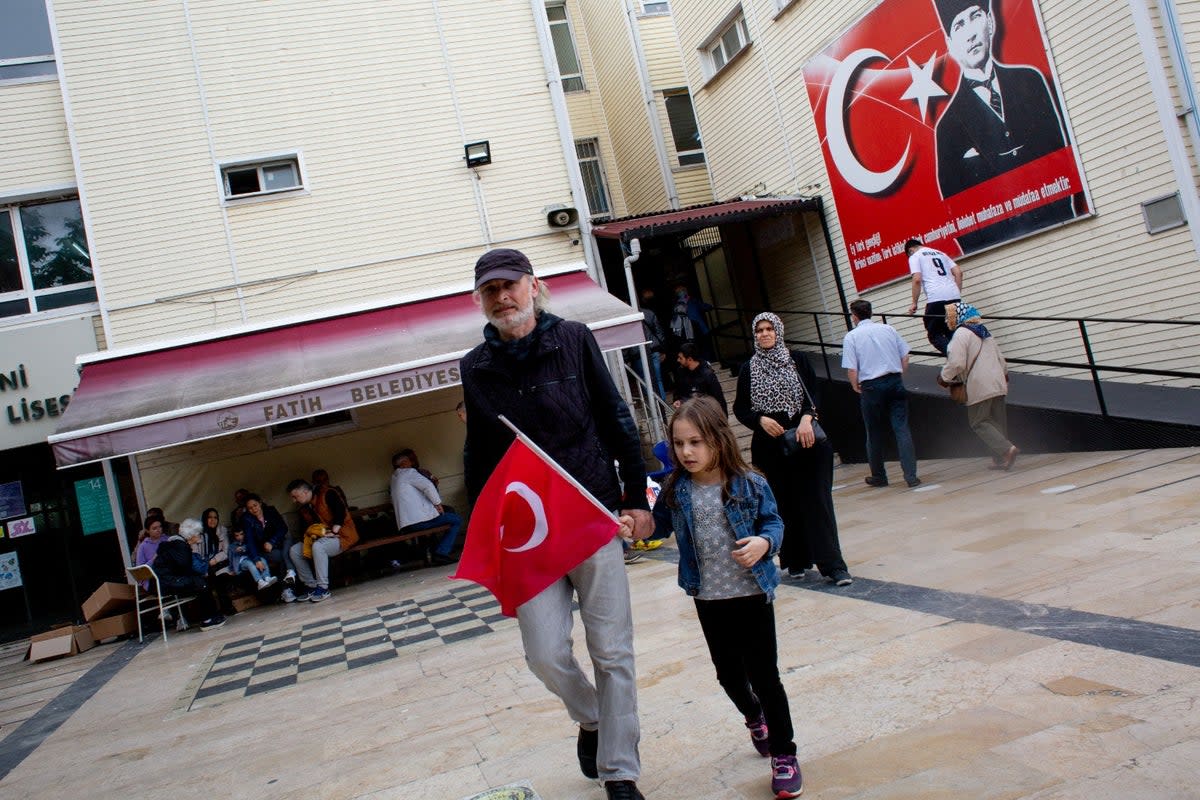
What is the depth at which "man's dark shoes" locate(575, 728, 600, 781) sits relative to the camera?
3.19 metres

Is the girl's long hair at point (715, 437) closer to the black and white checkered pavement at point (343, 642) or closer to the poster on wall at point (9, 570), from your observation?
the black and white checkered pavement at point (343, 642)

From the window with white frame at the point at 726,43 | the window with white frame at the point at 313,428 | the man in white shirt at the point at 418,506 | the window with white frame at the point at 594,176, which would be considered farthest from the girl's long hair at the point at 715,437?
the window with white frame at the point at 594,176

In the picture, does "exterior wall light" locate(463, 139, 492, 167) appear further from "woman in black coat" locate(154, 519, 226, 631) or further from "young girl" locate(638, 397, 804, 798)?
"young girl" locate(638, 397, 804, 798)

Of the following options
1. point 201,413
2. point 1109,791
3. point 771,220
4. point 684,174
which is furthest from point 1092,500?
point 684,174

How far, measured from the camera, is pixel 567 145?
1316 centimetres

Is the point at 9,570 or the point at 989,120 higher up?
the point at 989,120

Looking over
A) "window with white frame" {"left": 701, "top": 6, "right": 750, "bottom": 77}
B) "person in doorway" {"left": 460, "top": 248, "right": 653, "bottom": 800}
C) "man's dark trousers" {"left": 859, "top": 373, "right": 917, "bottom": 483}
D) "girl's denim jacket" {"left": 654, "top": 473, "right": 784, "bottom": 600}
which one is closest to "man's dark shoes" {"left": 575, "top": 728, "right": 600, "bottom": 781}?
"person in doorway" {"left": 460, "top": 248, "right": 653, "bottom": 800}

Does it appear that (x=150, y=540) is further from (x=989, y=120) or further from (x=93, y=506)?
(x=989, y=120)

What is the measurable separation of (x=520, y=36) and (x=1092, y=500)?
32.7 ft

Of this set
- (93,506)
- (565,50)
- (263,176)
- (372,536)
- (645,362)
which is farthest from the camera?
(565,50)

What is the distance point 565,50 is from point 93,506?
1239 centimetres

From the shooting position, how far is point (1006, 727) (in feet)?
10.2

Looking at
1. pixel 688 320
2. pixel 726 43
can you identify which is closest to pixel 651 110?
pixel 726 43

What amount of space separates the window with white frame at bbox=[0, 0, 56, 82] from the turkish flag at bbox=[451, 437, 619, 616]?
12299 mm
